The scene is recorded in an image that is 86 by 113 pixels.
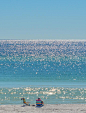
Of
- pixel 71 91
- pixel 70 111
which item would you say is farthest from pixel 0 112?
pixel 71 91

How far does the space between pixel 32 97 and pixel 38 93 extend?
2453mm

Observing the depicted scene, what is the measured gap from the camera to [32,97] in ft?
125

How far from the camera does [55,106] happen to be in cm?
2852

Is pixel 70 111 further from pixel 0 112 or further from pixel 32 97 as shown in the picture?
pixel 32 97

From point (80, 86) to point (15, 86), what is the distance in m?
9.58

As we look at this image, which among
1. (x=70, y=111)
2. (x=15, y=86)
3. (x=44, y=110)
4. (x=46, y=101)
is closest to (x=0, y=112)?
(x=44, y=110)

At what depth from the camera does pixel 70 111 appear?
1035 inches

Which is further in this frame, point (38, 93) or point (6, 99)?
point (38, 93)

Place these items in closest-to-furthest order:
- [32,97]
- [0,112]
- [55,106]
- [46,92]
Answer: [0,112], [55,106], [32,97], [46,92]

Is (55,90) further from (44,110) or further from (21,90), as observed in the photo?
(44,110)

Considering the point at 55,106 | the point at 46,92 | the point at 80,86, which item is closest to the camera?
the point at 55,106

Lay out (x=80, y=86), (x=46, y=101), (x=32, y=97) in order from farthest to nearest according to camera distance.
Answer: (x=80, y=86)
(x=32, y=97)
(x=46, y=101)

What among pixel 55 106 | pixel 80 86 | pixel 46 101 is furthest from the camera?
pixel 80 86

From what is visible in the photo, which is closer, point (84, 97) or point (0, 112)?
point (0, 112)
